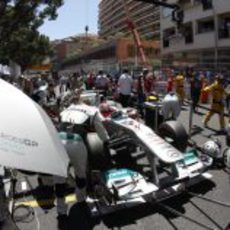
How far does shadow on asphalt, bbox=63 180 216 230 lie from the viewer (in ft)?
21.3

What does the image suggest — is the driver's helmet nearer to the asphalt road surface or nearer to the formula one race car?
the formula one race car

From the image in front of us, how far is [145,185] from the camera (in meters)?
6.97

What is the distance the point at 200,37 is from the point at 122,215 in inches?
1814

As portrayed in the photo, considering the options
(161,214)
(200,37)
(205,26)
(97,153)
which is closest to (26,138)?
(161,214)

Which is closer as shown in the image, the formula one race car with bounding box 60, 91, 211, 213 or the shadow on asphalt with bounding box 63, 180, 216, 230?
the shadow on asphalt with bounding box 63, 180, 216, 230

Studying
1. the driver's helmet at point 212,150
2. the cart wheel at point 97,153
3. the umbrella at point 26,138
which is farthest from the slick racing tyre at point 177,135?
the umbrella at point 26,138

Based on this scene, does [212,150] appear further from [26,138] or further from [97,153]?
[26,138]

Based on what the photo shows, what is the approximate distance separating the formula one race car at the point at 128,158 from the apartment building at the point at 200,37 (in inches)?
1095

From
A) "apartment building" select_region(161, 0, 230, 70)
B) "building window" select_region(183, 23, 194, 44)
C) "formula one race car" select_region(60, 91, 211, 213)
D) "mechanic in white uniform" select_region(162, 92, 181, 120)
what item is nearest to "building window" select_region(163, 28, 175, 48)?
"apartment building" select_region(161, 0, 230, 70)

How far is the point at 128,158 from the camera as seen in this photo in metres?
9.28

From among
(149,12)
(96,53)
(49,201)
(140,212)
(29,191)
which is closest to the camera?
(140,212)

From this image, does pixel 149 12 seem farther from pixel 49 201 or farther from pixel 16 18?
pixel 49 201

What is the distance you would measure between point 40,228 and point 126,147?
3.06 metres

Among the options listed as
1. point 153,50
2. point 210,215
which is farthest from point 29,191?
point 153,50
